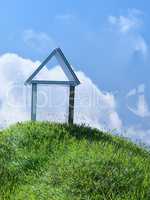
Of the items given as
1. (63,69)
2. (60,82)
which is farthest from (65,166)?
(63,69)

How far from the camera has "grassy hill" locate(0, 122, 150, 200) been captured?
38.8 ft

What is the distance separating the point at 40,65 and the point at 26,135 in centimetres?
359

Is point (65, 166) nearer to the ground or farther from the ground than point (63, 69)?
nearer to the ground

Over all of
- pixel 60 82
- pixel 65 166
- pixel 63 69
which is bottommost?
pixel 65 166

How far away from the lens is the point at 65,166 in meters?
13.3

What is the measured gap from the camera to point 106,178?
12078 millimetres

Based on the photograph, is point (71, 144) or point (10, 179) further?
point (71, 144)

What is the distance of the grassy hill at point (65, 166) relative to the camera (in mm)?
11828

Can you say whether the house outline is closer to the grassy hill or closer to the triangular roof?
the triangular roof

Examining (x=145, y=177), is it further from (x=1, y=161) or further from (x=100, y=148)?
(x=1, y=161)

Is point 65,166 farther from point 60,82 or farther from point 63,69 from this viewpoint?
point 63,69

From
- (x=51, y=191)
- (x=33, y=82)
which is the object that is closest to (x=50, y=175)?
(x=51, y=191)

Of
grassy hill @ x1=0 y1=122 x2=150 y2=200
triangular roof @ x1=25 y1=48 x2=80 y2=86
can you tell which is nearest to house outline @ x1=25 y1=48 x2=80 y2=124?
triangular roof @ x1=25 y1=48 x2=80 y2=86

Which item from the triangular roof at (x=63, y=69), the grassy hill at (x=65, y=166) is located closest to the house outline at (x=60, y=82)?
the triangular roof at (x=63, y=69)
